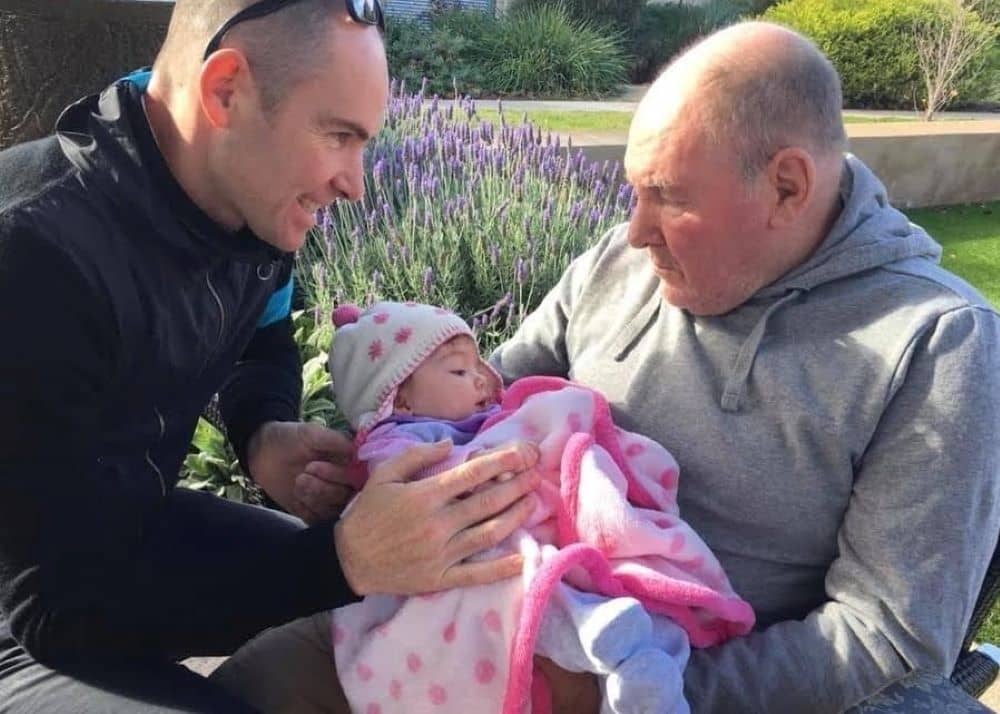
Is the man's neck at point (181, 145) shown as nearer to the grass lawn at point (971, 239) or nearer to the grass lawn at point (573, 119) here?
the grass lawn at point (971, 239)

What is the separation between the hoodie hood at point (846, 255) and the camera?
5.94ft

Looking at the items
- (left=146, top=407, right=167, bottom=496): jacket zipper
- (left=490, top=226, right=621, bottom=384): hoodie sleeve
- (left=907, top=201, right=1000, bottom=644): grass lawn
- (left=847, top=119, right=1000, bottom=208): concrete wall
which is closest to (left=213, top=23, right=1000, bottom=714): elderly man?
(left=490, top=226, right=621, bottom=384): hoodie sleeve

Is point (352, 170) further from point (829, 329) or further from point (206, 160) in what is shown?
point (829, 329)

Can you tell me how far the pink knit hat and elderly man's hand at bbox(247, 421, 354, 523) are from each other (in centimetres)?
10

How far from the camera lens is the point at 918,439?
1627 millimetres

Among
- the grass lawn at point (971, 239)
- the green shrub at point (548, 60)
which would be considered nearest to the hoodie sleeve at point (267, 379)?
the grass lawn at point (971, 239)

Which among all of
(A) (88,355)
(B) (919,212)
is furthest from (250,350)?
(B) (919,212)

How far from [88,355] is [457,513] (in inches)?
26.4

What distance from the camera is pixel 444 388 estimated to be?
2.04 m

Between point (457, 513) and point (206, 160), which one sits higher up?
point (206, 160)

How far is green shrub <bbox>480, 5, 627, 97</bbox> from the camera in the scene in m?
14.3

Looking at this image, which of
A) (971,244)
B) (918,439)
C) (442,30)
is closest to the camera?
(918,439)

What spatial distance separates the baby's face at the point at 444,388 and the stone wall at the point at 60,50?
259 centimetres

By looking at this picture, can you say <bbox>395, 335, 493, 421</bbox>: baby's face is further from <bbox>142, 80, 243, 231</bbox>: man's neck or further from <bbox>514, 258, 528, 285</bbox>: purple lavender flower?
<bbox>514, 258, 528, 285</bbox>: purple lavender flower
